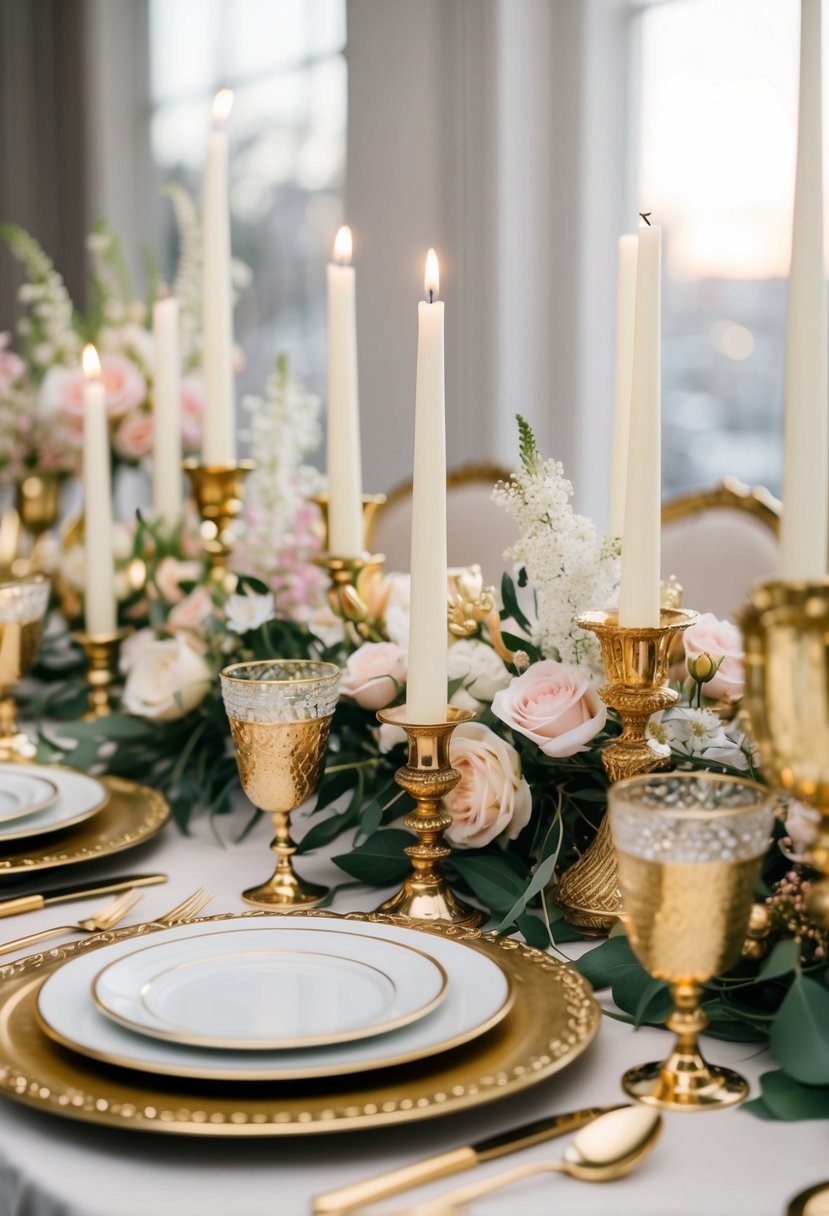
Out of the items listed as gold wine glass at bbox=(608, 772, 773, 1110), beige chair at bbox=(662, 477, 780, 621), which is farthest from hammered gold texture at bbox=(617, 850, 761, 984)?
beige chair at bbox=(662, 477, 780, 621)

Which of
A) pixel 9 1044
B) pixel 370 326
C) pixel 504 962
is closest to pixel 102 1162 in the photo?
pixel 9 1044

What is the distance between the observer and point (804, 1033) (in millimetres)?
593

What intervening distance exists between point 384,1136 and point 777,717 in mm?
244

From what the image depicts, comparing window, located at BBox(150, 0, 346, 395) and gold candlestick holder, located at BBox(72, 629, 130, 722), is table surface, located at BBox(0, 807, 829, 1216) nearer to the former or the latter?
gold candlestick holder, located at BBox(72, 629, 130, 722)

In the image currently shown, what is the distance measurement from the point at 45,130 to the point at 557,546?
3.73 meters

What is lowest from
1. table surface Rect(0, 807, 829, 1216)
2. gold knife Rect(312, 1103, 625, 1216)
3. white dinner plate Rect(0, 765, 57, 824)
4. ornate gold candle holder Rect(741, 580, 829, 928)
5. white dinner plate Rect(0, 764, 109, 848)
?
table surface Rect(0, 807, 829, 1216)

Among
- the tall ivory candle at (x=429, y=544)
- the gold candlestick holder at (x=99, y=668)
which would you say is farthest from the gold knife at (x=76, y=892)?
the gold candlestick holder at (x=99, y=668)

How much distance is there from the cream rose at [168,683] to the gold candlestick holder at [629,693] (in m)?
0.46

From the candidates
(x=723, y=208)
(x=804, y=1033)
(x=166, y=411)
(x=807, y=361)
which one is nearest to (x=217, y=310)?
(x=166, y=411)

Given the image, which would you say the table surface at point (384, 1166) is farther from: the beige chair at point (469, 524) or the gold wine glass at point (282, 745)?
the beige chair at point (469, 524)

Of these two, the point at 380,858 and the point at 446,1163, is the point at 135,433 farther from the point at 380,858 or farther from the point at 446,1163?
the point at 446,1163

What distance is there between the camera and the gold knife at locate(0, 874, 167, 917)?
Answer: 2.85 ft

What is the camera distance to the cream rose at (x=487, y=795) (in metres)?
0.84

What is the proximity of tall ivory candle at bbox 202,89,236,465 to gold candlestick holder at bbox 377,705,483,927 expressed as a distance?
24.3 inches
